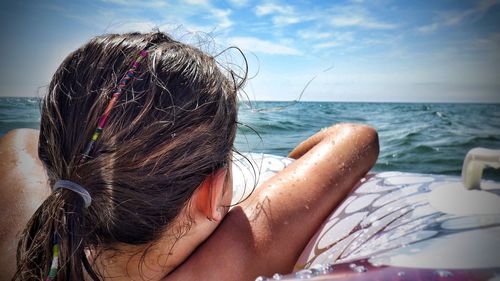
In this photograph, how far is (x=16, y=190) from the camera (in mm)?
1829

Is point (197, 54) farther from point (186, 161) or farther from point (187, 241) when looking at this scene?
point (187, 241)

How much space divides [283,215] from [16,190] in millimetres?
1393

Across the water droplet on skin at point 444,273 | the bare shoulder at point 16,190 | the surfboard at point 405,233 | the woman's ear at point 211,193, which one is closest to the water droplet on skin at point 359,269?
the surfboard at point 405,233

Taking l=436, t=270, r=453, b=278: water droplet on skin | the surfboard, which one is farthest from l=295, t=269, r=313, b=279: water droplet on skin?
l=436, t=270, r=453, b=278: water droplet on skin

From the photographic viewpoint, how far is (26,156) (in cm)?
216

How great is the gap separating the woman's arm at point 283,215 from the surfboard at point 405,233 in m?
0.06

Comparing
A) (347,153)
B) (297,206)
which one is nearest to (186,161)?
(297,206)

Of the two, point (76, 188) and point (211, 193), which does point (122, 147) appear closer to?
point (76, 188)

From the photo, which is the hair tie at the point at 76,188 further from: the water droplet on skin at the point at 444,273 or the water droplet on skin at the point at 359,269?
the water droplet on skin at the point at 444,273

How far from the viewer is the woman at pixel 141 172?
0.91 metres

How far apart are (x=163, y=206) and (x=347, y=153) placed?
0.94 m

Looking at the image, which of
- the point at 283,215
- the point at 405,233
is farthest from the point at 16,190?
the point at 405,233

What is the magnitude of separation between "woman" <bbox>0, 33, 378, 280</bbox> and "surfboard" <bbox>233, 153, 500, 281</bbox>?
0.21 meters

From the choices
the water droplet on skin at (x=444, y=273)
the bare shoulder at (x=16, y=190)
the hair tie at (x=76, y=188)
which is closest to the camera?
the water droplet on skin at (x=444, y=273)
